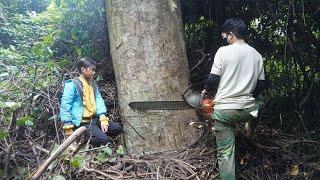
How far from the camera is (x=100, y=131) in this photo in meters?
4.54

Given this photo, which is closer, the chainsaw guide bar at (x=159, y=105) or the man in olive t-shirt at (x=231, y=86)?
the man in olive t-shirt at (x=231, y=86)

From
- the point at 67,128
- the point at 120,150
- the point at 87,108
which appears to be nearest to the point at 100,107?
the point at 87,108

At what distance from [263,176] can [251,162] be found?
20 centimetres

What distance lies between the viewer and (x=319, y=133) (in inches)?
211

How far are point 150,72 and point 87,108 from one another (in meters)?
0.88

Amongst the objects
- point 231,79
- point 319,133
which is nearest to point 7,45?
point 231,79

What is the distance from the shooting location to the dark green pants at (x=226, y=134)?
3840mm

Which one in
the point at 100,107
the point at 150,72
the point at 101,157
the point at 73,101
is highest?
the point at 150,72

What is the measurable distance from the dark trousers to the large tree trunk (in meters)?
0.26

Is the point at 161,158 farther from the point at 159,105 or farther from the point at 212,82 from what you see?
the point at 212,82

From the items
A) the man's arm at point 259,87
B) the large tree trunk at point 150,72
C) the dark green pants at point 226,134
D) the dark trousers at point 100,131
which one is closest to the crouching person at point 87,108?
the dark trousers at point 100,131

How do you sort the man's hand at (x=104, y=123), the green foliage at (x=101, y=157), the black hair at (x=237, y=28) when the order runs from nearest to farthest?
1. the green foliage at (x=101, y=157)
2. the black hair at (x=237, y=28)
3. the man's hand at (x=104, y=123)

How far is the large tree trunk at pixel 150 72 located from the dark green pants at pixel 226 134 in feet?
1.67

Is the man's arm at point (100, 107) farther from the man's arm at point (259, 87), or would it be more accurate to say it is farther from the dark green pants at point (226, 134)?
the man's arm at point (259, 87)
